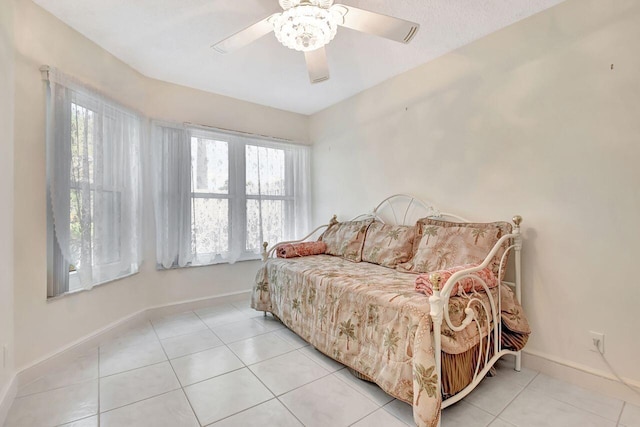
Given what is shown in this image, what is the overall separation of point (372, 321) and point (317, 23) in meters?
1.63

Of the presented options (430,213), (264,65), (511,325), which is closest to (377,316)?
(511,325)

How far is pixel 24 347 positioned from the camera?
1813 mm

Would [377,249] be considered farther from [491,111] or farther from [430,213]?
[491,111]

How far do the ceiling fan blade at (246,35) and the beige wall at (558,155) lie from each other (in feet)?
5.43

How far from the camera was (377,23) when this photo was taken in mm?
1504

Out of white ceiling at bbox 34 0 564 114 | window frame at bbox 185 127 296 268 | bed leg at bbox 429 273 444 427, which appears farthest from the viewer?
window frame at bbox 185 127 296 268

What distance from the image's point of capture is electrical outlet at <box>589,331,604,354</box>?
1714 mm

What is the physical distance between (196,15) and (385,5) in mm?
1279

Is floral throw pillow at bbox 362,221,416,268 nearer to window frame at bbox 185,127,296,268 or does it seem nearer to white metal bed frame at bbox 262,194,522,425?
white metal bed frame at bbox 262,194,522,425

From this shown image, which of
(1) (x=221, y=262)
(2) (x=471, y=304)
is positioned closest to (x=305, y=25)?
(2) (x=471, y=304)

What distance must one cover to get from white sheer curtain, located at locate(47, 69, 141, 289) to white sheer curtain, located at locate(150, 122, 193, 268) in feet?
0.67

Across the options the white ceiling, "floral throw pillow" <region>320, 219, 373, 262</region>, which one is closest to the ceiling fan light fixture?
the white ceiling

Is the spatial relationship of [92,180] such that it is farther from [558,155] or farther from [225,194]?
[558,155]

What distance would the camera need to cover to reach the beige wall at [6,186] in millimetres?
1544
